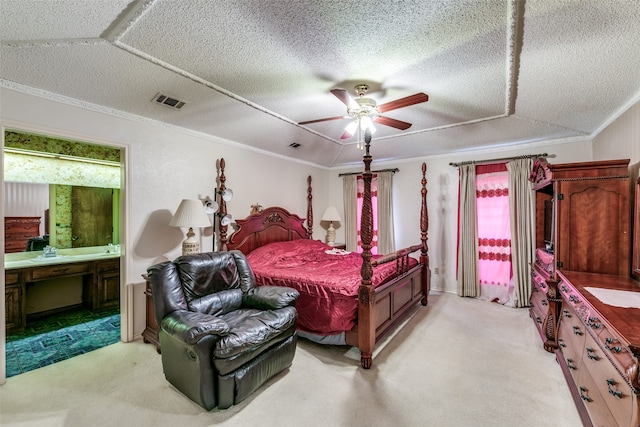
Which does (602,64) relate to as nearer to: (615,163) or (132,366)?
(615,163)

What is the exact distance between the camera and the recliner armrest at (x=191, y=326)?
189 centimetres

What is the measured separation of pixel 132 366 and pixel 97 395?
1.31 ft

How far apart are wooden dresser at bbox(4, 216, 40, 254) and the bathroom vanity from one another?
11cm

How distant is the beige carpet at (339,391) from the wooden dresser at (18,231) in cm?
200

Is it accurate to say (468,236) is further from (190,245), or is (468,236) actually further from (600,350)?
(190,245)

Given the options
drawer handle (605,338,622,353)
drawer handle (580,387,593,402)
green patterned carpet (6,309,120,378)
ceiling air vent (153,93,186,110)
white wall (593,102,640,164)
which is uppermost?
ceiling air vent (153,93,186,110)

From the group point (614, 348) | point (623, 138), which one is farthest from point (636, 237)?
point (614, 348)

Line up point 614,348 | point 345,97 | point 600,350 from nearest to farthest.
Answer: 1. point 614,348
2. point 600,350
3. point 345,97

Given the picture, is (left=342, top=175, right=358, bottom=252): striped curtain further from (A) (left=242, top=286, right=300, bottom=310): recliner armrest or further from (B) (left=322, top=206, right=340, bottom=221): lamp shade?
(A) (left=242, top=286, right=300, bottom=310): recliner armrest

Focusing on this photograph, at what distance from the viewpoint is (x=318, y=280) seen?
283cm

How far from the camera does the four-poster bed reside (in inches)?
102

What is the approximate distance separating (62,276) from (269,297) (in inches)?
115

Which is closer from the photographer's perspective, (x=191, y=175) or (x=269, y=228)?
(x=191, y=175)

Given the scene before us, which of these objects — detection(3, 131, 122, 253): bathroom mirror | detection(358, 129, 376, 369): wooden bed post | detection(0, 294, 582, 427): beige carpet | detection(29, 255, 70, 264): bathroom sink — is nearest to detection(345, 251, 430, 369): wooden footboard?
detection(358, 129, 376, 369): wooden bed post
